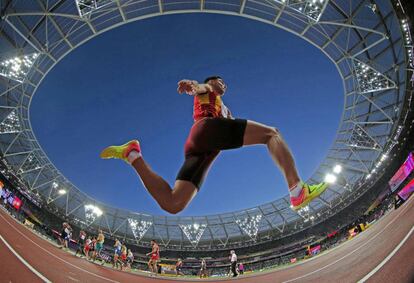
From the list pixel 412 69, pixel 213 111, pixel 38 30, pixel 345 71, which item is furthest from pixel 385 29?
pixel 38 30

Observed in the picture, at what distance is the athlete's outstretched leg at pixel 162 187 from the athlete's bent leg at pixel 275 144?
0.88m

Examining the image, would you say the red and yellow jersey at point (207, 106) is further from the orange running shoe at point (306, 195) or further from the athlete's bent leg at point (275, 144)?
the orange running shoe at point (306, 195)

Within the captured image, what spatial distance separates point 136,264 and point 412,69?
39630mm

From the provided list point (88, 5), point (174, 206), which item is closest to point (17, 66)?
point (88, 5)

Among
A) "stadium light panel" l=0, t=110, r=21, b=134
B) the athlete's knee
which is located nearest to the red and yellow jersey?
A: the athlete's knee

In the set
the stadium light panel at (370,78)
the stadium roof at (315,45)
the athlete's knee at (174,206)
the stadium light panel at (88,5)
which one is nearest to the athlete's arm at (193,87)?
the athlete's knee at (174,206)

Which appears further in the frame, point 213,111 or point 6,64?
point 6,64

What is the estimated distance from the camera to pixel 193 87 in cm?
379

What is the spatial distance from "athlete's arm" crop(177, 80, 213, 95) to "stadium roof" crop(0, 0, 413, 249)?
709 inches

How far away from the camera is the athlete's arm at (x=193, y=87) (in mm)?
3735

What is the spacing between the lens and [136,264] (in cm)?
4188

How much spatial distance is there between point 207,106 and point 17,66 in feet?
83.7

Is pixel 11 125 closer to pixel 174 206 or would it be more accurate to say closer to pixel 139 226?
pixel 139 226

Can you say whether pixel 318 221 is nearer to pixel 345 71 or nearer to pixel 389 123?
pixel 389 123
